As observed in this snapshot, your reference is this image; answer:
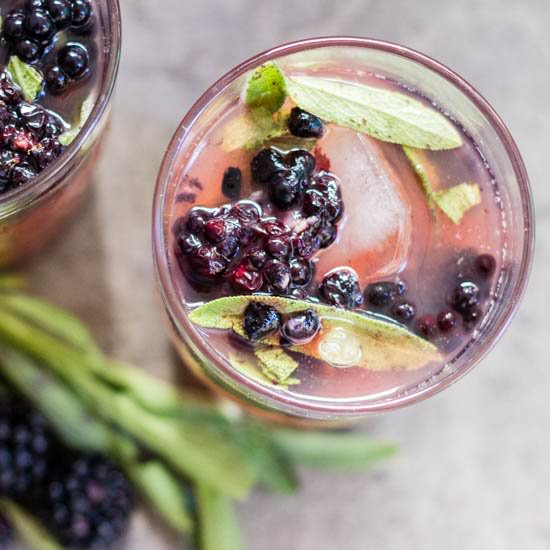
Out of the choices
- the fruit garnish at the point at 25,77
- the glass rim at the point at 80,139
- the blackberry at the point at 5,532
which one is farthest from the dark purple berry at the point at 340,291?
the blackberry at the point at 5,532

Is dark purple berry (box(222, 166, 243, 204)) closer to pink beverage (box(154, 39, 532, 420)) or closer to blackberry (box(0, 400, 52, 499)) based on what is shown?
pink beverage (box(154, 39, 532, 420))

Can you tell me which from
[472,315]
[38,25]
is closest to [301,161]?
[472,315]

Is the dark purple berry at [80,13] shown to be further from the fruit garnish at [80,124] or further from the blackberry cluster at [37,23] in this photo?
the fruit garnish at [80,124]

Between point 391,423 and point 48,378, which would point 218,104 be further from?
point 391,423

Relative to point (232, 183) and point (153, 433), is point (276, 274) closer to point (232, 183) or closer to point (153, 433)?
point (232, 183)

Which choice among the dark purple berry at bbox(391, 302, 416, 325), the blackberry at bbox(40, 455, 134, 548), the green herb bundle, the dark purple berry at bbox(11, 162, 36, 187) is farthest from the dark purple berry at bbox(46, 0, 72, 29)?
the blackberry at bbox(40, 455, 134, 548)

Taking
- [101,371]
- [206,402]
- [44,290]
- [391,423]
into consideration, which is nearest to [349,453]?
[391,423]

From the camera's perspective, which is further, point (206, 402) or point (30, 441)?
point (206, 402)
